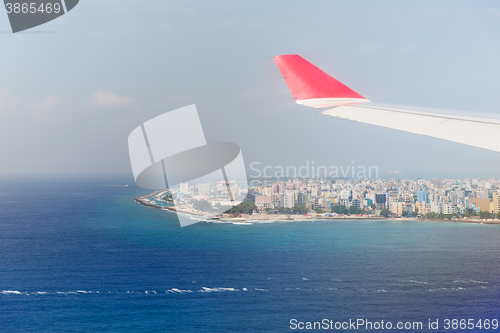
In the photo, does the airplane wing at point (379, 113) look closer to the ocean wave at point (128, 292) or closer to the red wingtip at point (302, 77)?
the red wingtip at point (302, 77)

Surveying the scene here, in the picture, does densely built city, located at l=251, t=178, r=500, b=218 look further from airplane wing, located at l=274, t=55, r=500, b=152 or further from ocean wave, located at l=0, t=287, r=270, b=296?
airplane wing, located at l=274, t=55, r=500, b=152

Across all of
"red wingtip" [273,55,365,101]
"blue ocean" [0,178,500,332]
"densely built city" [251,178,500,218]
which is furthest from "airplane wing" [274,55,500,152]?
"densely built city" [251,178,500,218]

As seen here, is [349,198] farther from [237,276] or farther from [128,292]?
[128,292]

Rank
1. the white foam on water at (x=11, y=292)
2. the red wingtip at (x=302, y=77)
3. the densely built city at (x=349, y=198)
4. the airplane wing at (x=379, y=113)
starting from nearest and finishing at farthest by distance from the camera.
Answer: the airplane wing at (x=379, y=113) < the red wingtip at (x=302, y=77) < the white foam on water at (x=11, y=292) < the densely built city at (x=349, y=198)

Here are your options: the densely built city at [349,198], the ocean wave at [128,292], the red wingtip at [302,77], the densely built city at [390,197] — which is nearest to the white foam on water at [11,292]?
the ocean wave at [128,292]

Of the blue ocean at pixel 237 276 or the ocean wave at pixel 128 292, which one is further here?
the ocean wave at pixel 128 292

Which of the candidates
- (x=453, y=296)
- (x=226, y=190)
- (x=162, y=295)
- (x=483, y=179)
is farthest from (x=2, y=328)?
(x=483, y=179)

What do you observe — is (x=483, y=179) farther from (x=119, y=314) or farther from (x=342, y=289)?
(x=119, y=314)

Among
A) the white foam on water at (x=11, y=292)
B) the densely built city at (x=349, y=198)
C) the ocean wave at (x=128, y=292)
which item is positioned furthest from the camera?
the densely built city at (x=349, y=198)
